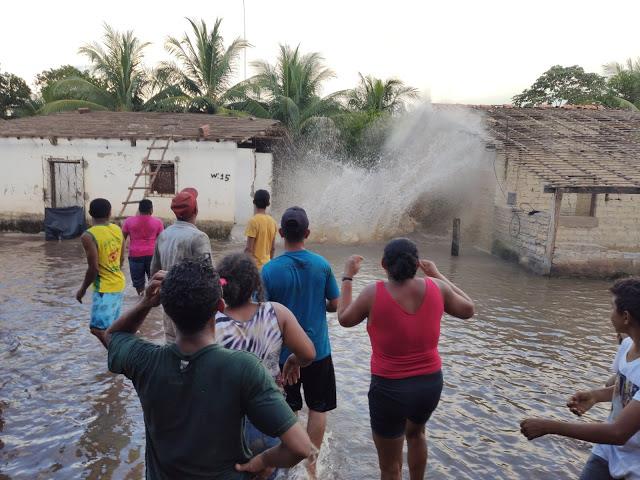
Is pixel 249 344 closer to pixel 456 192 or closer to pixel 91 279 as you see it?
pixel 91 279

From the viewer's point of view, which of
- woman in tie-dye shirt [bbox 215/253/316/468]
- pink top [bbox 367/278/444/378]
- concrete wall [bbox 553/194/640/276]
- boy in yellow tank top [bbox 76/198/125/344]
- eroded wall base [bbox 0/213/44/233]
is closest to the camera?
woman in tie-dye shirt [bbox 215/253/316/468]

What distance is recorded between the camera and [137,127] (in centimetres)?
1777

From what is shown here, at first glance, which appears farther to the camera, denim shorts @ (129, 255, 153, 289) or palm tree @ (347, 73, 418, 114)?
palm tree @ (347, 73, 418, 114)

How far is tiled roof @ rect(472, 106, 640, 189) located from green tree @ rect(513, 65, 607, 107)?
8810mm

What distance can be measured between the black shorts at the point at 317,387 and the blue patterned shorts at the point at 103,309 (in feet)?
8.05

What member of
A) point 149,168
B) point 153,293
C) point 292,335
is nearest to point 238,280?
point 292,335

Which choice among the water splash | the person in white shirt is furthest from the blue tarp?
the person in white shirt

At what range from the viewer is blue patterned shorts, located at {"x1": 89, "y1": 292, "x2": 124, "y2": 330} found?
5234 mm

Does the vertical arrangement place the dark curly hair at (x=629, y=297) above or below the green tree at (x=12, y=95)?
below

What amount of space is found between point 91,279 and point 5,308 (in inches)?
155

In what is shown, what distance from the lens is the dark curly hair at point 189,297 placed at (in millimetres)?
1830

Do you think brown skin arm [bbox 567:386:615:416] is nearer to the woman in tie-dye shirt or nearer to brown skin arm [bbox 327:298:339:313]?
the woman in tie-dye shirt

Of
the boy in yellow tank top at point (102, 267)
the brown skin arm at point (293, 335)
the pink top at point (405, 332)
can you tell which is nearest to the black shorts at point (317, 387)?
the pink top at point (405, 332)

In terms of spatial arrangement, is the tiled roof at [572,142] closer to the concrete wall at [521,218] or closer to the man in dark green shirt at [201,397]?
the concrete wall at [521,218]
